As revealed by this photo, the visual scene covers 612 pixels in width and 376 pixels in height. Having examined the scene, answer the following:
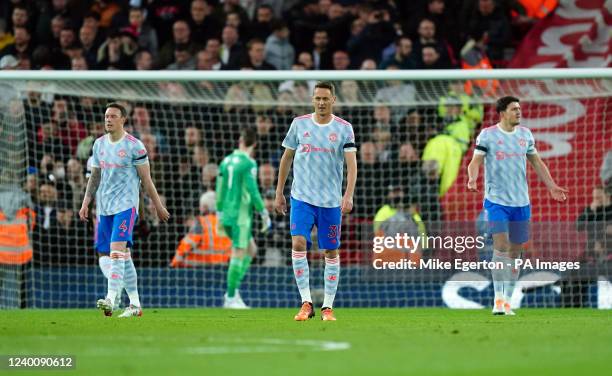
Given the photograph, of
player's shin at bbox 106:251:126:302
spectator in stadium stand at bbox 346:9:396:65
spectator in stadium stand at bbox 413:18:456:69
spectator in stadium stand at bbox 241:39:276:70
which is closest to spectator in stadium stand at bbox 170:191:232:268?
spectator in stadium stand at bbox 241:39:276:70

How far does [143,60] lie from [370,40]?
3.54 metres

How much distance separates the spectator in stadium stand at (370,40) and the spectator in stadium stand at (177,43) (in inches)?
97.9

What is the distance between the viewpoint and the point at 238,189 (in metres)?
16.1

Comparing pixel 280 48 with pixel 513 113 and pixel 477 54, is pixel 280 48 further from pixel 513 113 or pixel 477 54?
pixel 513 113

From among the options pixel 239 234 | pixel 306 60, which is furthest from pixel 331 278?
pixel 306 60

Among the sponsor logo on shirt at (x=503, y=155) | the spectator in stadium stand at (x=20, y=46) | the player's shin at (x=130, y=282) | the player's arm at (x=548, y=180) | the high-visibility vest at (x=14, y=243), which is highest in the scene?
the spectator in stadium stand at (x=20, y=46)

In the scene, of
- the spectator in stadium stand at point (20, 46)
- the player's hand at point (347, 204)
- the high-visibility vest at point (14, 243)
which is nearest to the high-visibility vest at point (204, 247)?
the high-visibility vest at point (14, 243)

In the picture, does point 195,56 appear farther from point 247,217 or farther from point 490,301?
point 490,301

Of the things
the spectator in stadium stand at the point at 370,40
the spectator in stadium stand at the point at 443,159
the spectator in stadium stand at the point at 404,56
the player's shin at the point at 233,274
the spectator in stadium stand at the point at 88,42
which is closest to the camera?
the player's shin at the point at 233,274

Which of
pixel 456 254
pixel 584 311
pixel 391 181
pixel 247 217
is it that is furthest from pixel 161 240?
pixel 584 311

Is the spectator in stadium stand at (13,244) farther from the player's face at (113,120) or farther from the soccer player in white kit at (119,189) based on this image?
the player's face at (113,120)

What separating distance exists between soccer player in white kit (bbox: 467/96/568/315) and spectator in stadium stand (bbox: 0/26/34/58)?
31.8ft

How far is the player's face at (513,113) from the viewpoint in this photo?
12.8 meters

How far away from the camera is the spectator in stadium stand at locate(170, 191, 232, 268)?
16344 millimetres
